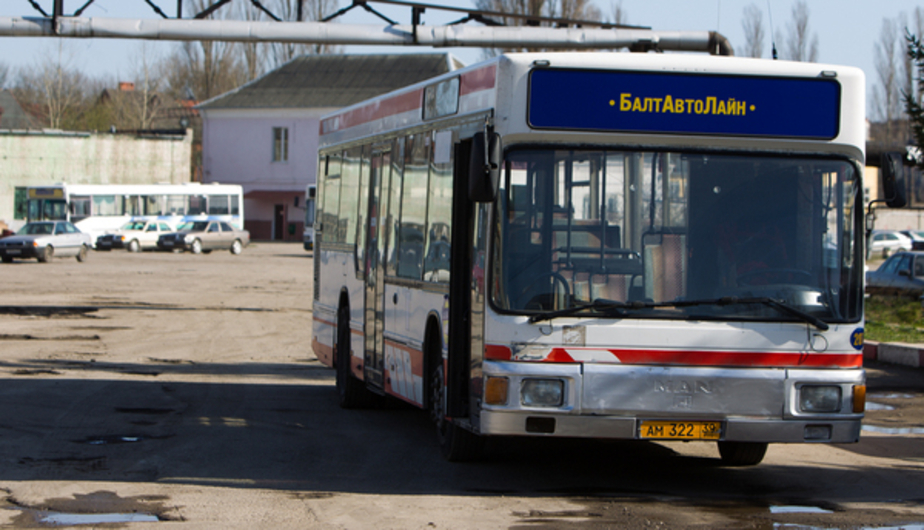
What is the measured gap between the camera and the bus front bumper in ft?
23.0

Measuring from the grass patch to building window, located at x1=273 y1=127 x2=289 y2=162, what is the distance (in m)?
53.2

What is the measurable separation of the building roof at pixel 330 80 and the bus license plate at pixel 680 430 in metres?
66.7

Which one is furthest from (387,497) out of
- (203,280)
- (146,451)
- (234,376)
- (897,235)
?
(897,235)

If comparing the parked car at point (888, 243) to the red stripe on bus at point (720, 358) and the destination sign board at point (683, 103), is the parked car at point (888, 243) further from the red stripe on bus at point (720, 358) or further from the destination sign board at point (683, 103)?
the red stripe on bus at point (720, 358)

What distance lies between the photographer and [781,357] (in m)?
7.15

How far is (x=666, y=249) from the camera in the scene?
281 inches

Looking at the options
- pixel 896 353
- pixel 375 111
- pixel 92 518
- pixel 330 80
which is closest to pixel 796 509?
pixel 92 518

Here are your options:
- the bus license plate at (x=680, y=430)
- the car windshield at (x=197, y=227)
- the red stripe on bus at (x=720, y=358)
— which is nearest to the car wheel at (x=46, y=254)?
the car windshield at (x=197, y=227)

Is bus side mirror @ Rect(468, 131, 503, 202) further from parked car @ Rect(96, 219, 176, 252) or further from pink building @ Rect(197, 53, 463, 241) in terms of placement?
pink building @ Rect(197, 53, 463, 241)

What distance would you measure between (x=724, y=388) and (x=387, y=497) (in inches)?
84.4

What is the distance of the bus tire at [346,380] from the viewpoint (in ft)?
37.4

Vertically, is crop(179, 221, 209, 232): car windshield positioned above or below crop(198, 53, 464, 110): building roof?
below

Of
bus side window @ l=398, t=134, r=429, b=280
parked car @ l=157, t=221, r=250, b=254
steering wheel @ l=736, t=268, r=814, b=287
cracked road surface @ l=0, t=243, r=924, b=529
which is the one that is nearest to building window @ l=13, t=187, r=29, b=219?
parked car @ l=157, t=221, r=250, b=254

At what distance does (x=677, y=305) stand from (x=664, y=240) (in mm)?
400
